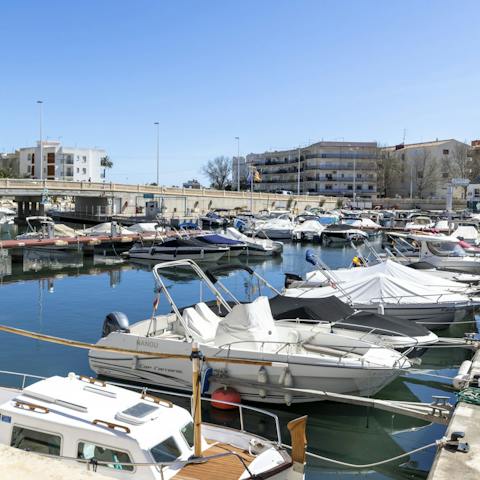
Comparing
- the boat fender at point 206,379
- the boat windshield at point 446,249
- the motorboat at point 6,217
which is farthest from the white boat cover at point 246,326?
the motorboat at point 6,217

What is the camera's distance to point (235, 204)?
347ft

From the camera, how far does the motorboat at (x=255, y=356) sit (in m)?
13.7

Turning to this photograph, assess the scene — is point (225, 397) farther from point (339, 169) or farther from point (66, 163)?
point (66, 163)

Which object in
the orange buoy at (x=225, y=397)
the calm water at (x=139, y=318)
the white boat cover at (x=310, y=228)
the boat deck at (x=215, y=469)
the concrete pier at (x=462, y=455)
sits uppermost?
the white boat cover at (x=310, y=228)

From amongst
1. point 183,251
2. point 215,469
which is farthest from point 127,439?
point 183,251

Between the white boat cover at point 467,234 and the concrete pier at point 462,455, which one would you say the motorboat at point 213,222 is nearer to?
the white boat cover at point 467,234

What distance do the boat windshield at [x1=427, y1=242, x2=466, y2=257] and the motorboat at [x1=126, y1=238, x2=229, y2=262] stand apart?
17.9 meters

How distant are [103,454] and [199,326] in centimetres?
750

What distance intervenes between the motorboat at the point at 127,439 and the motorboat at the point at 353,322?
775 centimetres

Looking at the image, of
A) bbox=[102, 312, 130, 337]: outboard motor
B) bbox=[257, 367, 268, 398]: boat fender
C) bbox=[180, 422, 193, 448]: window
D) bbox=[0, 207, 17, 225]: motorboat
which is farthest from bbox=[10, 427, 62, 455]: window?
bbox=[0, 207, 17, 225]: motorboat

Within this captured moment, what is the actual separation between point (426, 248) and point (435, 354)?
15.6 metres

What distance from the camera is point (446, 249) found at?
115ft

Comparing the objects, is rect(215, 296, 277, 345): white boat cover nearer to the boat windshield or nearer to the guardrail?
the boat windshield

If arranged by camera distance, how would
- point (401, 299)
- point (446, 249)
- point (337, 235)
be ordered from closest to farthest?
point (401, 299), point (446, 249), point (337, 235)
